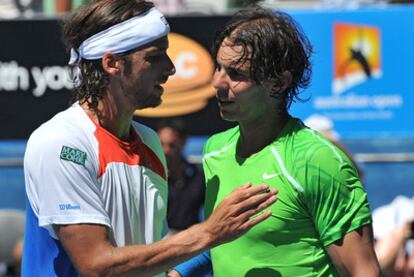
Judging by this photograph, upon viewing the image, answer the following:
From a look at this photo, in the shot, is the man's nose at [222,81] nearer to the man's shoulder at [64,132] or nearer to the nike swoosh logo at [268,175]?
the nike swoosh logo at [268,175]

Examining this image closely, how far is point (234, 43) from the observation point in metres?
3.10

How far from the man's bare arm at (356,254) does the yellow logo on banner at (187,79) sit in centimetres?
432

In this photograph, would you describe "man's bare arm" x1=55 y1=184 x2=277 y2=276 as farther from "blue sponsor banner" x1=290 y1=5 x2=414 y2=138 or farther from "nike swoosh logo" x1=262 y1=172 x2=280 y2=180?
"blue sponsor banner" x1=290 y1=5 x2=414 y2=138

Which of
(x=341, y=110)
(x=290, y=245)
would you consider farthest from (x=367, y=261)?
(x=341, y=110)

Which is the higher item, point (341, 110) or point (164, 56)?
point (164, 56)

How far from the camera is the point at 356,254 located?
291cm

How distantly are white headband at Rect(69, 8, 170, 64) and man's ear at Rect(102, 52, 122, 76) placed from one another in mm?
19

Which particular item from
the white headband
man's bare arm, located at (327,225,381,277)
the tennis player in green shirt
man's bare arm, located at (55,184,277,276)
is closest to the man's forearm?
man's bare arm, located at (55,184,277,276)

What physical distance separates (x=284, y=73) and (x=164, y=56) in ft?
1.24

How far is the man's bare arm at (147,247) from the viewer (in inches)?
111

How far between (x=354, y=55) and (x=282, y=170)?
420 centimetres

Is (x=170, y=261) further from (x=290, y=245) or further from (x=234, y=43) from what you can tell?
(x=234, y=43)

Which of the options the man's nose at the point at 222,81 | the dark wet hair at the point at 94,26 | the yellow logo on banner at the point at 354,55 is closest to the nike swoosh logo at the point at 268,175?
the man's nose at the point at 222,81

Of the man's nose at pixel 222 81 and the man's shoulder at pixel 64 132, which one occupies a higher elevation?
the man's nose at pixel 222 81
